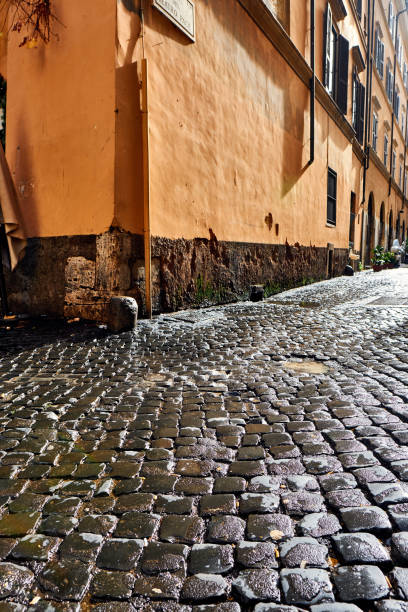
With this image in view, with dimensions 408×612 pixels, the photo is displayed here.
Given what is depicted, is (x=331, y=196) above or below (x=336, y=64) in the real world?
below

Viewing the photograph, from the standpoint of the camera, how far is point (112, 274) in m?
4.56

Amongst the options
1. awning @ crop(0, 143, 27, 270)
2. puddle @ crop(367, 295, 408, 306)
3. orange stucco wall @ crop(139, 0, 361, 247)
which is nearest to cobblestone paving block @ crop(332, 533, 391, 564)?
orange stucco wall @ crop(139, 0, 361, 247)

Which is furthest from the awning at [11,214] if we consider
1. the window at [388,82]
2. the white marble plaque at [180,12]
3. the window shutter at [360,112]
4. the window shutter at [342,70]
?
the window at [388,82]

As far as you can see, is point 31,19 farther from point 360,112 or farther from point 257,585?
point 360,112

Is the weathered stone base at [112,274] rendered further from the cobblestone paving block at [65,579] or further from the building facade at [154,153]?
the cobblestone paving block at [65,579]

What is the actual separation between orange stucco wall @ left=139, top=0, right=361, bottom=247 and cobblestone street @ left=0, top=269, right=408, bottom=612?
267 centimetres

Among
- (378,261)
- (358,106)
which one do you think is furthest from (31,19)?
(378,261)

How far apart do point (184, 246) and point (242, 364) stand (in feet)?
8.70

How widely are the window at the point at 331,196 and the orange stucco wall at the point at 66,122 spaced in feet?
27.7

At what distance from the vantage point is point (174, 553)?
122 centimetres

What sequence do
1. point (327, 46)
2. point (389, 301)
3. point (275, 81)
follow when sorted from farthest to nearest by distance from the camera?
point (327, 46) < point (275, 81) < point (389, 301)

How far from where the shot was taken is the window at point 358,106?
564 inches

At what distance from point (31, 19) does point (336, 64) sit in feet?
32.3

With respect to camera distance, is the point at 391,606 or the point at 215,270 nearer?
the point at 391,606
